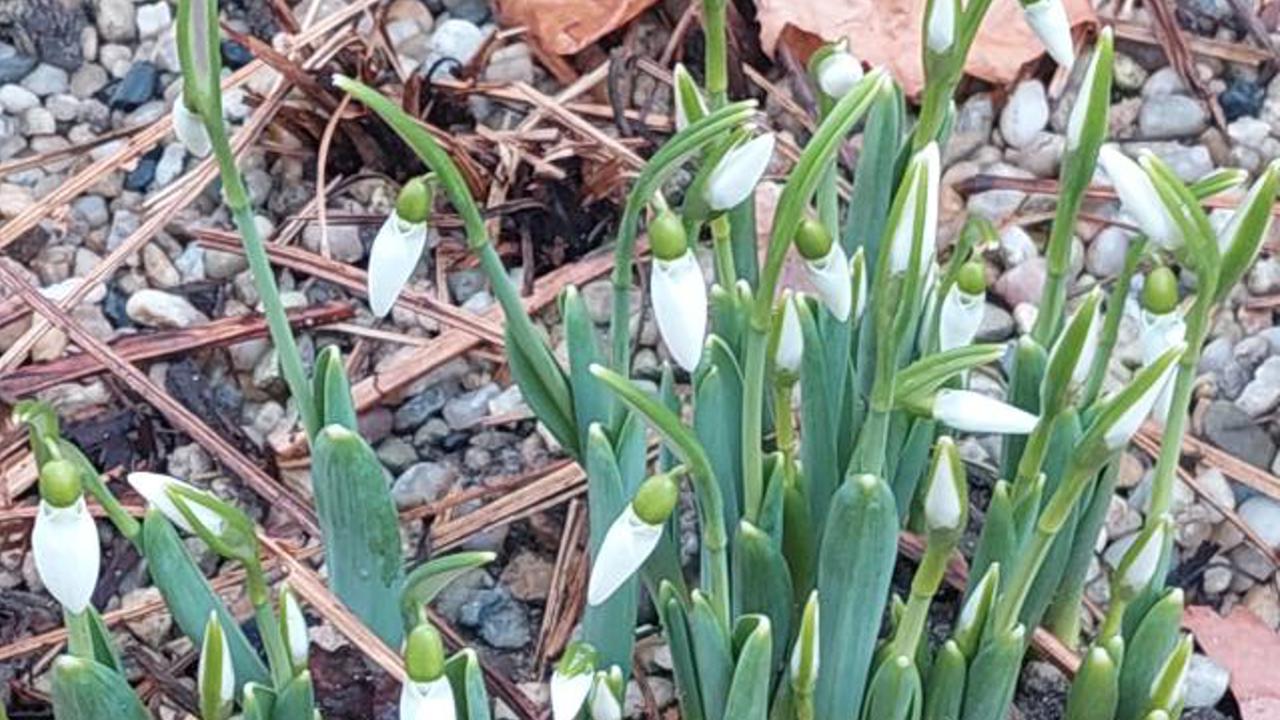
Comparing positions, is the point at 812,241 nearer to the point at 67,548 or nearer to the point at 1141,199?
the point at 1141,199

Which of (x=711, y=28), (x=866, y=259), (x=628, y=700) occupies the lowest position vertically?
(x=628, y=700)

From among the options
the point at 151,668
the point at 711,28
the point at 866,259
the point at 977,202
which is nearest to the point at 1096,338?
the point at 866,259

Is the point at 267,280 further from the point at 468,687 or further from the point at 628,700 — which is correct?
the point at 628,700

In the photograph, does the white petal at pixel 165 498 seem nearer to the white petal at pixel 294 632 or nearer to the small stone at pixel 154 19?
the white petal at pixel 294 632

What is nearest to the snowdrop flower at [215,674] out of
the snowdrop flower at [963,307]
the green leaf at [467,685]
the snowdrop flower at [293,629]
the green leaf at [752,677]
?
the snowdrop flower at [293,629]

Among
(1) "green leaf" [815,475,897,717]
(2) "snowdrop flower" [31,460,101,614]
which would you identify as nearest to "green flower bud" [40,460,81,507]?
(2) "snowdrop flower" [31,460,101,614]

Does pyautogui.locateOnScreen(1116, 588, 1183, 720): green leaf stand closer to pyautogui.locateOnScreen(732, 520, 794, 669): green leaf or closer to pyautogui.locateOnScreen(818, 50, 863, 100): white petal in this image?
pyautogui.locateOnScreen(732, 520, 794, 669): green leaf
